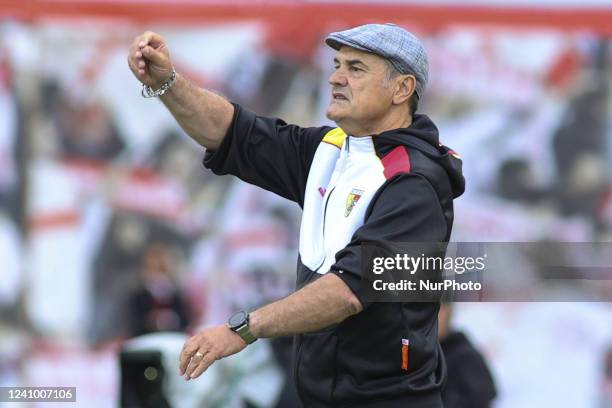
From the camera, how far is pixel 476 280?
14.9 feet

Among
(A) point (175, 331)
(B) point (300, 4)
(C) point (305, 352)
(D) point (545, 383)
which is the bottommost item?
(C) point (305, 352)

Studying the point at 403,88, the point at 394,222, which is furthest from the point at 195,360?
the point at 403,88

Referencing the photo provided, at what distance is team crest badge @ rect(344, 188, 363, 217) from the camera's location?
168 inches

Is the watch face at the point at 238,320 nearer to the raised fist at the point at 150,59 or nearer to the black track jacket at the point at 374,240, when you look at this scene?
the black track jacket at the point at 374,240

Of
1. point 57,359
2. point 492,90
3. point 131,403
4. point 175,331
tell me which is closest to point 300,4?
point 492,90

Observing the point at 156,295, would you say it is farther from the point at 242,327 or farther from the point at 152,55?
the point at 242,327

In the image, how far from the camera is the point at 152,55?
4.34 m

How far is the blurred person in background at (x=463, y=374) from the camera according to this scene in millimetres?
5906

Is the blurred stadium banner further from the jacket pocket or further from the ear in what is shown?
the jacket pocket

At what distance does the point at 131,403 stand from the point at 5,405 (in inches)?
82.3

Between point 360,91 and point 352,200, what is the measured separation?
40 cm

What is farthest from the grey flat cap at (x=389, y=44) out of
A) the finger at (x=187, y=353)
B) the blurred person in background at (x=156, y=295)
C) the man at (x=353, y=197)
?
the blurred person in background at (x=156, y=295)

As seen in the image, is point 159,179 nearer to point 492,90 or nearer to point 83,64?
point 83,64
